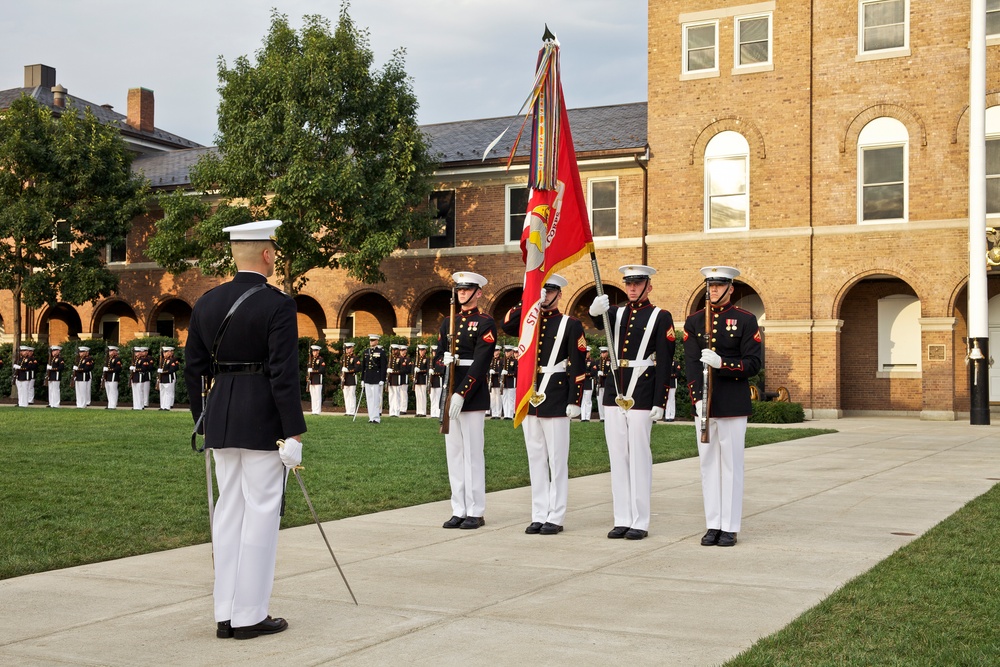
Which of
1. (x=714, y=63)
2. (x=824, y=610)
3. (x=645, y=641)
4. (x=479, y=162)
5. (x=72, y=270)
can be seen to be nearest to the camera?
(x=645, y=641)

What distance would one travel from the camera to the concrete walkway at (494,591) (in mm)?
5352

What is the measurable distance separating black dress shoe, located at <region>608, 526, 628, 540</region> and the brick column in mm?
21031

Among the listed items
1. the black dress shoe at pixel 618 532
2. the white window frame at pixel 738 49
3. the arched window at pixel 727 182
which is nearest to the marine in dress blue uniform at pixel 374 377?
the arched window at pixel 727 182

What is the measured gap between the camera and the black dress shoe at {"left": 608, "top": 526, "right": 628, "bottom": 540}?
890 centimetres

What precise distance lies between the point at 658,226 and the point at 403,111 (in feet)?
26.2

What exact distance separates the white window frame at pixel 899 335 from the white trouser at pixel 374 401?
13733mm

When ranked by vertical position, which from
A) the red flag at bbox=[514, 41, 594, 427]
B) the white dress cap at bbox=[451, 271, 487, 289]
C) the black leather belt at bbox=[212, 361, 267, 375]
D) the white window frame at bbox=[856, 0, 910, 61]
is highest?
the white window frame at bbox=[856, 0, 910, 61]

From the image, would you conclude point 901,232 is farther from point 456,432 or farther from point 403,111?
point 456,432

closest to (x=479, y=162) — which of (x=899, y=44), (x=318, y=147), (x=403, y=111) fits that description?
(x=403, y=111)

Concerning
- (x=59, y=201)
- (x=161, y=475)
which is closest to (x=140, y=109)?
(x=59, y=201)

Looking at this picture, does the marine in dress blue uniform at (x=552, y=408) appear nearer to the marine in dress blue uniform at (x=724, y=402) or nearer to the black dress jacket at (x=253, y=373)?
the marine in dress blue uniform at (x=724, y=402)

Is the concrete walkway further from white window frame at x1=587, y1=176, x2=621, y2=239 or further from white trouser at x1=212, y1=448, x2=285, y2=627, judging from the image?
white window frame at x1=587, y1=176, x2=621, y2=239

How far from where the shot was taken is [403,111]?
31656mm

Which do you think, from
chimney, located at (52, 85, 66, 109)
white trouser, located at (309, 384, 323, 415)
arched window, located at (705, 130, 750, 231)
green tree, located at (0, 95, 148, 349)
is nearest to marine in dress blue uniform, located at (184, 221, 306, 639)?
white trouser, located at (309, 384, 323, 415)
